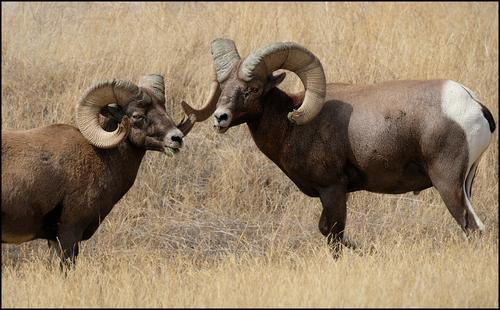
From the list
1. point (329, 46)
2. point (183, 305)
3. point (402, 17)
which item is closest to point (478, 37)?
point (402, 17)

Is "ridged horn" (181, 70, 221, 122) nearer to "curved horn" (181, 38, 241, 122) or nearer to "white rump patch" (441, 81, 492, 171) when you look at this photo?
"curved horn" (181, 38, 241, 122)

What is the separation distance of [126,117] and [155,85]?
61 cm

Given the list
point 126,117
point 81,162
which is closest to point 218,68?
point 126,117

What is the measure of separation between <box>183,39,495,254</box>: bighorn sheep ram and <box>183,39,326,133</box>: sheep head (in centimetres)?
1

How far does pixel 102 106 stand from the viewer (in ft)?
33.0

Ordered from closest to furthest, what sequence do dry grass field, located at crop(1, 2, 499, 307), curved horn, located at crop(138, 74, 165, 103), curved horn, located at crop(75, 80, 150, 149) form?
dry grass field, located at crop(1, 2, 499, 307) < curved horn, located at crop(75, 80, 150, 149) < curved horn, located at crop(138, 74, 165, 103)

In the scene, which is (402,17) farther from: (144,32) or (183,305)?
(183,305)

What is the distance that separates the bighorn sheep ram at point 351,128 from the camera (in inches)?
392

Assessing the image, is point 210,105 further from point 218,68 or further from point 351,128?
point 351,128

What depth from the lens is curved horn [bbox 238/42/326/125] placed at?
409 inches

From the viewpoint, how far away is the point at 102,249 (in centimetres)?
1180

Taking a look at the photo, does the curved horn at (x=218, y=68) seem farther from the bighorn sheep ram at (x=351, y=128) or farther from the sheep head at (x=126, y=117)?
the sheep head at (x=126, y=117)

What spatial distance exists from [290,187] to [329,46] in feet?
10.5

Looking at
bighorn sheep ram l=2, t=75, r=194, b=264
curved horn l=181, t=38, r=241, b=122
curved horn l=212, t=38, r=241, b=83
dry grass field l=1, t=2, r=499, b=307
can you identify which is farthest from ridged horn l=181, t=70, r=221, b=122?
dry grass field l=1, t=2, r=499, b=307
